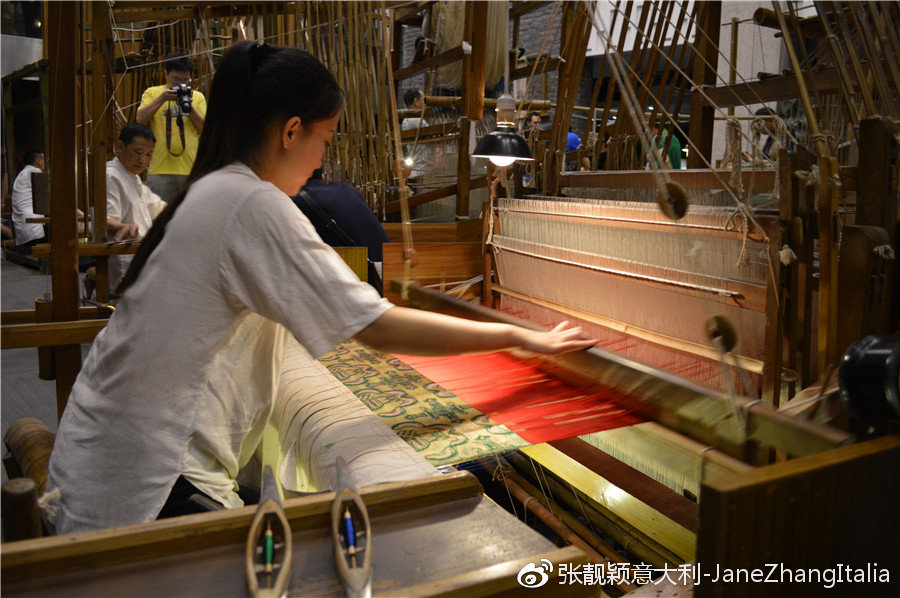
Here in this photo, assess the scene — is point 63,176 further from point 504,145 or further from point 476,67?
point 476,67

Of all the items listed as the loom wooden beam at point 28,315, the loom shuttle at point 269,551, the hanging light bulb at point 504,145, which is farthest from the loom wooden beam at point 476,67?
the loom shuttle at point 269,551

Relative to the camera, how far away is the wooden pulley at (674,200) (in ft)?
4.89

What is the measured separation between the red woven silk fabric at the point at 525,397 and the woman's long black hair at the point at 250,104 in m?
0.88

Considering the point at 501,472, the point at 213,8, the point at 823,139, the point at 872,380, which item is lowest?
the point at 501,472

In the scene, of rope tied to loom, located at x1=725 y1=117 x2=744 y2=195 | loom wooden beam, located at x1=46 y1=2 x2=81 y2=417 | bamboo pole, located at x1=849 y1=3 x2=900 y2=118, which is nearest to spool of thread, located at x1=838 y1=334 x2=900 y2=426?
bamboo pole, located at x1=849 y1=3 x2=900 y2=118

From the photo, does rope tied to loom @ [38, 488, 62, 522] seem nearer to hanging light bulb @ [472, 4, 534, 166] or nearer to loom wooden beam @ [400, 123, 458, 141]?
hanging light bulb @ [472, 4, 534, 166]

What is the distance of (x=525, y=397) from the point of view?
1992 millimetres

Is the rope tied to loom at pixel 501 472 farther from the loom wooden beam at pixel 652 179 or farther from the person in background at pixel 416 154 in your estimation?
the person in background at pixel 416 154

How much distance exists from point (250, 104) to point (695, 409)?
3.83 feet

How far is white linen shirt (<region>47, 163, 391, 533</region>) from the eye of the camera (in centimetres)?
139

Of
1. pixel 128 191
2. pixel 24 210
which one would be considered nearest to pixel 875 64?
pixel 128 191

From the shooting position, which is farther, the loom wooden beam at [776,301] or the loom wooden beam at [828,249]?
the loom wooden beam at [776,301]

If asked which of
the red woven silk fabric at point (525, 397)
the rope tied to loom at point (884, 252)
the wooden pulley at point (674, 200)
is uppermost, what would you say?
the wooden pulley at point (674, 200)

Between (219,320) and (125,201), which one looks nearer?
(219,320)
